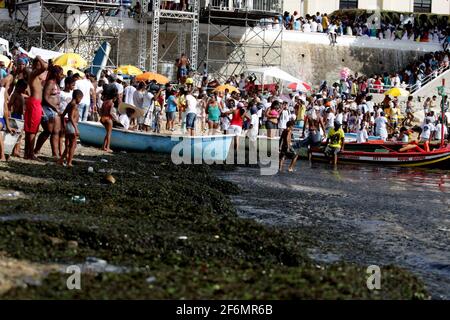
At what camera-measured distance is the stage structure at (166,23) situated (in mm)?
40375

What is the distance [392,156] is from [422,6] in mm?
27889

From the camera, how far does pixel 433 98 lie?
41.2m

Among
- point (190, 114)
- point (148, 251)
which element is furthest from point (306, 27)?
point (148, 251)

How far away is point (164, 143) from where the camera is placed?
23438mm

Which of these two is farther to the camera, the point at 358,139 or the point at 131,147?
the point at 358,139

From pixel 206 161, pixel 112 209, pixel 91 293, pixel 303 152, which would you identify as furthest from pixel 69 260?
pixel 303 152

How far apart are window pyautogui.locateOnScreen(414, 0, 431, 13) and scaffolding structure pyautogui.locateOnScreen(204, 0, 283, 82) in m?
12.6

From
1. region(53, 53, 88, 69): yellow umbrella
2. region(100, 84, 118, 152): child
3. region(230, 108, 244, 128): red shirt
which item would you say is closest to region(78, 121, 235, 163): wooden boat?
region(100, 84, 118, 152): child

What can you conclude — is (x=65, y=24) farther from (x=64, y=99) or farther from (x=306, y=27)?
(x=64, y=99)

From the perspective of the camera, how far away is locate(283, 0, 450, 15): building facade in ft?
171

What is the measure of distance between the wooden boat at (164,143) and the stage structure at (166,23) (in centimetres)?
1716

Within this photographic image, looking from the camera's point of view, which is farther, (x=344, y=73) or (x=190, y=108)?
(x=344, y=73)

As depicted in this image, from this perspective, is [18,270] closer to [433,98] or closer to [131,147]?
[131,147]
